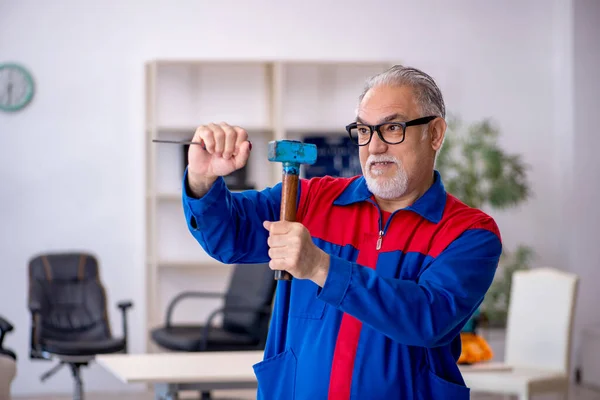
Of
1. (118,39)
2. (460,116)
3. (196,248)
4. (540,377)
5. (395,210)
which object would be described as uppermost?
(118,39)

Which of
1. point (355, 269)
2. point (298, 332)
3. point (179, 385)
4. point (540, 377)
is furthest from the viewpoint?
point (540, 377)

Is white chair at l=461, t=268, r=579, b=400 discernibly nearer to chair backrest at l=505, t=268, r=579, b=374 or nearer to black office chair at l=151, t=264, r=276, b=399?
chair backrest at l=505, t=268, r=579, b=374

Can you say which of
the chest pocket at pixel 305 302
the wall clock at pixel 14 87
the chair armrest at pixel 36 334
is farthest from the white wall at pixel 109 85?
the chest pocket at pixel 305 302

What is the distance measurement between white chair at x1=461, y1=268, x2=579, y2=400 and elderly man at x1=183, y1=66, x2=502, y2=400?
2.49 metres

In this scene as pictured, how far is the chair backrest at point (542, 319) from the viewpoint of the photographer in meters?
4.34

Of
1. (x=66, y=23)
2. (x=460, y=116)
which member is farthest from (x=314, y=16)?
(x=66, y=23)

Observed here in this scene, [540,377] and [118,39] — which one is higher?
[118,39]

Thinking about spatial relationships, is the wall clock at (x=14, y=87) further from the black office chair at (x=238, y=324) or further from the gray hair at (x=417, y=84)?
the gray hair at (x=417, y=84)

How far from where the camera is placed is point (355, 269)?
1.52 metres

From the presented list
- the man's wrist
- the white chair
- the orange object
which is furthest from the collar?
the white chair

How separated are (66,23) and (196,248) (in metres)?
1.97

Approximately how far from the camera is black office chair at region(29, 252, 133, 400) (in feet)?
17.7

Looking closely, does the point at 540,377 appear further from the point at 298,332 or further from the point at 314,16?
the point at 314,16

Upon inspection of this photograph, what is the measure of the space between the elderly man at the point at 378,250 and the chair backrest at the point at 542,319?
8.85ft
